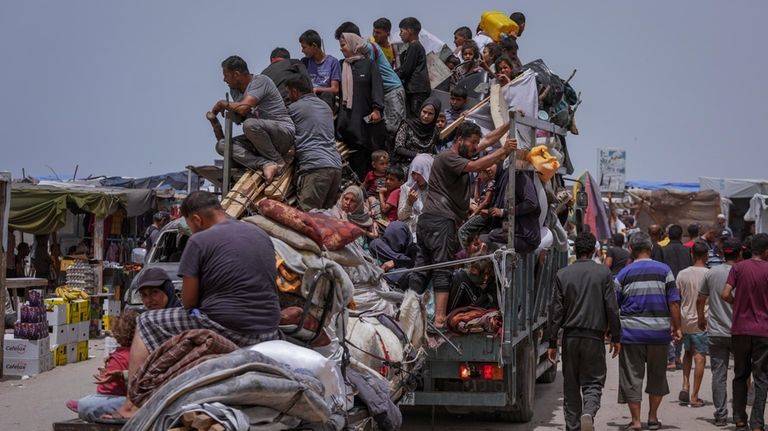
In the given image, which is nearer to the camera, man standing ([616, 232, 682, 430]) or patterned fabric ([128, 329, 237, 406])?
patterned fabric ([128, 329, 237, 406])

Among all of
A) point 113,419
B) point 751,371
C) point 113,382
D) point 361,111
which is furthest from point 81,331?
point 113,419

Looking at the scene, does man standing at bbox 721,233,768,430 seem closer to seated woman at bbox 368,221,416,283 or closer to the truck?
the truck

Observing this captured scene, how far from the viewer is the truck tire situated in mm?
10594

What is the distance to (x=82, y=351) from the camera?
16266 mm

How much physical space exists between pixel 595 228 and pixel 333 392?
15509mm

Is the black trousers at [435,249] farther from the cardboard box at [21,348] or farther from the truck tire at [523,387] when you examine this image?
the cardboard box at [21,348]

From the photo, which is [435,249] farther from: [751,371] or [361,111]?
[751,371]

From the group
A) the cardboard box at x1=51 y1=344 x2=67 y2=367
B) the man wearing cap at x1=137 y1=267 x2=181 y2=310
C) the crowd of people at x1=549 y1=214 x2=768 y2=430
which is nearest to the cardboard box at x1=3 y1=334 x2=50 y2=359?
the cardboard box at x1=51 y1=344 x2=67 y2=367

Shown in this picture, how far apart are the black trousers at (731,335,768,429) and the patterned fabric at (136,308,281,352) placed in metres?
6.41

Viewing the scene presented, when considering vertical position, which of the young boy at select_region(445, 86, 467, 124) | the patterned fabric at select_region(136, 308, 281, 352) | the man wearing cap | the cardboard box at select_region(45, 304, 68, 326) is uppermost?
the young boy at select_region(445, 86, 467, 124)

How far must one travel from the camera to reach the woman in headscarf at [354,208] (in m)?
10.6

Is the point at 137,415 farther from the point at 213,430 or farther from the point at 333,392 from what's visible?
the point at 333,392

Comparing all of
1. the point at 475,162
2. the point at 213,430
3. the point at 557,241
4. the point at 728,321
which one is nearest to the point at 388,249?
the point at 475,162

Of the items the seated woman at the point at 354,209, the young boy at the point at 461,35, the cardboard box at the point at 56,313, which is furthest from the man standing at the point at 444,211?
the cardboard box at the point at 56,313
